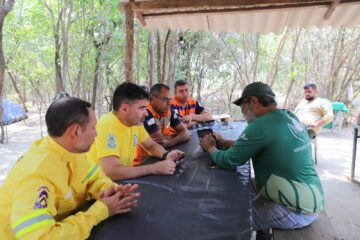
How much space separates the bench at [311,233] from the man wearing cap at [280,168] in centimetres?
4

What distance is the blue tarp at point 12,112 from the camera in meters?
13.6

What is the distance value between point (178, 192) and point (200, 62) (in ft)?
30.6

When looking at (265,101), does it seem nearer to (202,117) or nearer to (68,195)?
(68,195)

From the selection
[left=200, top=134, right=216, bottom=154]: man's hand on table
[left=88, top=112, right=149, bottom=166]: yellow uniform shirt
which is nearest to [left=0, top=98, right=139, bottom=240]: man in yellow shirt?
[left=88, top=112, right=149, bottom=166]: yellow uniform shirt

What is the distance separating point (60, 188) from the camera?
1.29 metres

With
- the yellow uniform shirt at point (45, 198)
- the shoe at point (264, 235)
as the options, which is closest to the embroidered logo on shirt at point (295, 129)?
the shoe at point (264, 235)

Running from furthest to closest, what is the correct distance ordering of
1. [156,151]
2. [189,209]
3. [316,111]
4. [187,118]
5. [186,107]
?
[316,111] < [186,107] < [187,118] < [156,151] < [189,209]

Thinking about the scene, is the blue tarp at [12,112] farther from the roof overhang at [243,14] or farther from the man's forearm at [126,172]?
the man's forearm at [126,172]

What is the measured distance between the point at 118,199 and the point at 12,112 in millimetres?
14887

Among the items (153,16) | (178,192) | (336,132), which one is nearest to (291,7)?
(153,16)

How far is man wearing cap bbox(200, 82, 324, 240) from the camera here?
2.00 meters

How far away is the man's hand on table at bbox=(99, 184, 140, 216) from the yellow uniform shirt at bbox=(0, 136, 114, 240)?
0.04 metres

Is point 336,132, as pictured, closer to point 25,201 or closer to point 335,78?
point 335,78

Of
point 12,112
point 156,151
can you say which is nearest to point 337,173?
point 156,151
